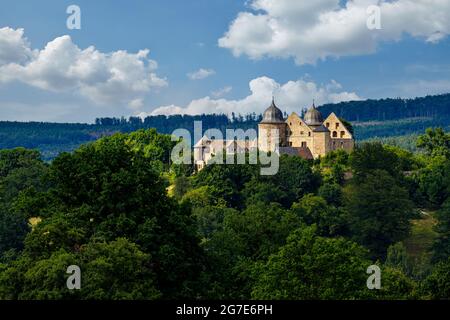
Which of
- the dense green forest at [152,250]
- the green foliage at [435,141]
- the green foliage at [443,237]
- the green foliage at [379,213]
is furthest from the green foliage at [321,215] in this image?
the green foliage at [435,141]

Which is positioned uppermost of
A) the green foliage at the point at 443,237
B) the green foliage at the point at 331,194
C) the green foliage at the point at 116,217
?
the green foliage at the point at 116,217

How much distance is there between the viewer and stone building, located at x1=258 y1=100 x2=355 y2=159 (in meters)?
93.6

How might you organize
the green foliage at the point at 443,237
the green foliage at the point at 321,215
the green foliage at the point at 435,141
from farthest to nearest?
the green foliage at the point at 435,141 → the green foliage at the point at 321,215 → the green foliage at the point at 443,237

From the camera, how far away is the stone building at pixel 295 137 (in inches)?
3684

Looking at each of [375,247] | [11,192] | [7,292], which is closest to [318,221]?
[375,247]

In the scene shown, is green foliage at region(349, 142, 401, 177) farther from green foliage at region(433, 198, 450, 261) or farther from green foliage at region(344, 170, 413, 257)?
green foliage at region(433, 198, 450, 261)

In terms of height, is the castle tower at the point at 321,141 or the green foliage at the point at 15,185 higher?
the castle tower at the point at 321,141

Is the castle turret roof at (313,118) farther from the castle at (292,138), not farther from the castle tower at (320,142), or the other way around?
the castle tower at (320,142)

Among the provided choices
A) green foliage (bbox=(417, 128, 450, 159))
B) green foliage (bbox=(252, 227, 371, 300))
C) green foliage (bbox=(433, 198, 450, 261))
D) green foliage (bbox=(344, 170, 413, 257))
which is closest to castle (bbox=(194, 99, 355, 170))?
green foliage (bbox=(417, 128, 450, 159))

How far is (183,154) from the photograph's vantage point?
106 meters

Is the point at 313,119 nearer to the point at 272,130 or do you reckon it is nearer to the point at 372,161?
the point at 272,130

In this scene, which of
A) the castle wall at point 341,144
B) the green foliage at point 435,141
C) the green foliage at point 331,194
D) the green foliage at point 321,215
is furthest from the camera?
the green foliage at point 435,141

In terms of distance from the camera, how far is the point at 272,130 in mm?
95375
